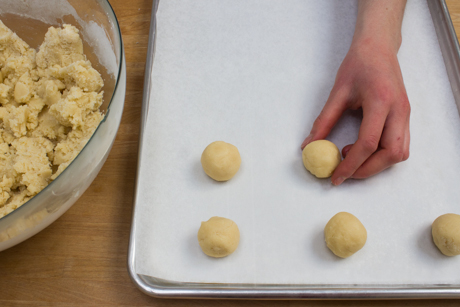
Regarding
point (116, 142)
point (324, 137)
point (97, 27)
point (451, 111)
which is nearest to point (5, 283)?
point (116, 142)

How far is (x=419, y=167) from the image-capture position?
3.09 feet

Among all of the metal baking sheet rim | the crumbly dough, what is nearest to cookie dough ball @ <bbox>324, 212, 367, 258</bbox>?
the metal baking sheet rim

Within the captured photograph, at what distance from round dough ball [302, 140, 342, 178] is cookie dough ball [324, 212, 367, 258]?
119 millimetres

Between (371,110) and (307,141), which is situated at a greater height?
(371,110)

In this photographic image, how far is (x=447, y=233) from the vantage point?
792 millimetres

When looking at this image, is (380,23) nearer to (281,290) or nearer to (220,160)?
(220,160)

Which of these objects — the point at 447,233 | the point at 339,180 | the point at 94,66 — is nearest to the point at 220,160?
the point at 339,180

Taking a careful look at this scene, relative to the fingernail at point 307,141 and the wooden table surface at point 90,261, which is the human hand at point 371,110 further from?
the wooden table surface at point 90,261

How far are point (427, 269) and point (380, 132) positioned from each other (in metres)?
0.35

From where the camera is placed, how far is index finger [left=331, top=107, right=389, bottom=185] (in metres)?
0.85

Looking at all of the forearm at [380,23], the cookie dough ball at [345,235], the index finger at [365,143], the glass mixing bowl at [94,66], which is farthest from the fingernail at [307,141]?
the glass mixing bowl at [94,66]

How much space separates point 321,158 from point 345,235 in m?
0.20

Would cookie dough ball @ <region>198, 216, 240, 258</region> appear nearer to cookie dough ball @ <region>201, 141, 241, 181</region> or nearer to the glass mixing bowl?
cookie dough ball @ <region>201, 141, 241, 181</region>

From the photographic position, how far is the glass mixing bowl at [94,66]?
0.63 metres
